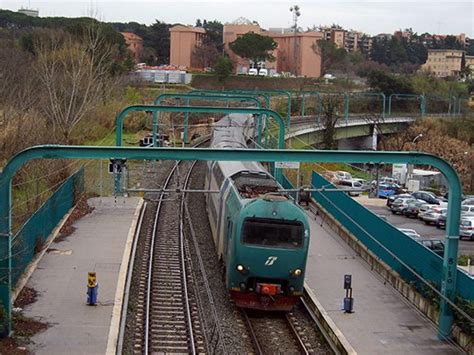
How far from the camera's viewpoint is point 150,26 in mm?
140250

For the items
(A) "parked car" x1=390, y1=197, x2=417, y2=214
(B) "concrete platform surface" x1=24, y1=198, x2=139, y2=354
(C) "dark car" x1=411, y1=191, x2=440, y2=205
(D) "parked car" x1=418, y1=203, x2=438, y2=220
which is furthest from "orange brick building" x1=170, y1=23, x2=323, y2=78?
(B) "concrete platform surface" x1=24, y1=198, x2=139, y2=354

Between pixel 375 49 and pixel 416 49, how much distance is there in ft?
39.9

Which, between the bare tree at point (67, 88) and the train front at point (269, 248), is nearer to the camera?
the train front at point (269, 248)

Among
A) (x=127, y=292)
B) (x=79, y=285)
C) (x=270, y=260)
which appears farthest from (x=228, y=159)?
(x=79, y=285)

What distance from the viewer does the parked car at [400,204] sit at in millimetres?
41069

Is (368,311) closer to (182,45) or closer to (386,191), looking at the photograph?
(386,191)

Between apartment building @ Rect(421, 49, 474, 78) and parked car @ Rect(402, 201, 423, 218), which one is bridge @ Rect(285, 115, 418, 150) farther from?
apartment building @ Rect(421, 49, 474, 78)

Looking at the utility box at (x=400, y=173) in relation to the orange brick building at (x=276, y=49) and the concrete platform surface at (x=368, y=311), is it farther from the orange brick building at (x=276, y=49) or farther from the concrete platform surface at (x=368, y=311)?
the orange brick building at (x=276, y=49)

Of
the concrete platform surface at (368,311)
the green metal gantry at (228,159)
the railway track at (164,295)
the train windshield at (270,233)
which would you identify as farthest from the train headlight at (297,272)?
the green metal gantry at (228,159)

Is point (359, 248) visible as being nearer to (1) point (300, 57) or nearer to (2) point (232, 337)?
(2) point (232, 337)

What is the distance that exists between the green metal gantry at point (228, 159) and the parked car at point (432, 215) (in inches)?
931

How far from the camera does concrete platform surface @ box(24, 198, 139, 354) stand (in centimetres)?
1398

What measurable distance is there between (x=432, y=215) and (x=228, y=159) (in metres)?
26.2

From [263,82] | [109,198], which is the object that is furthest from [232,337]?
[263,82]
